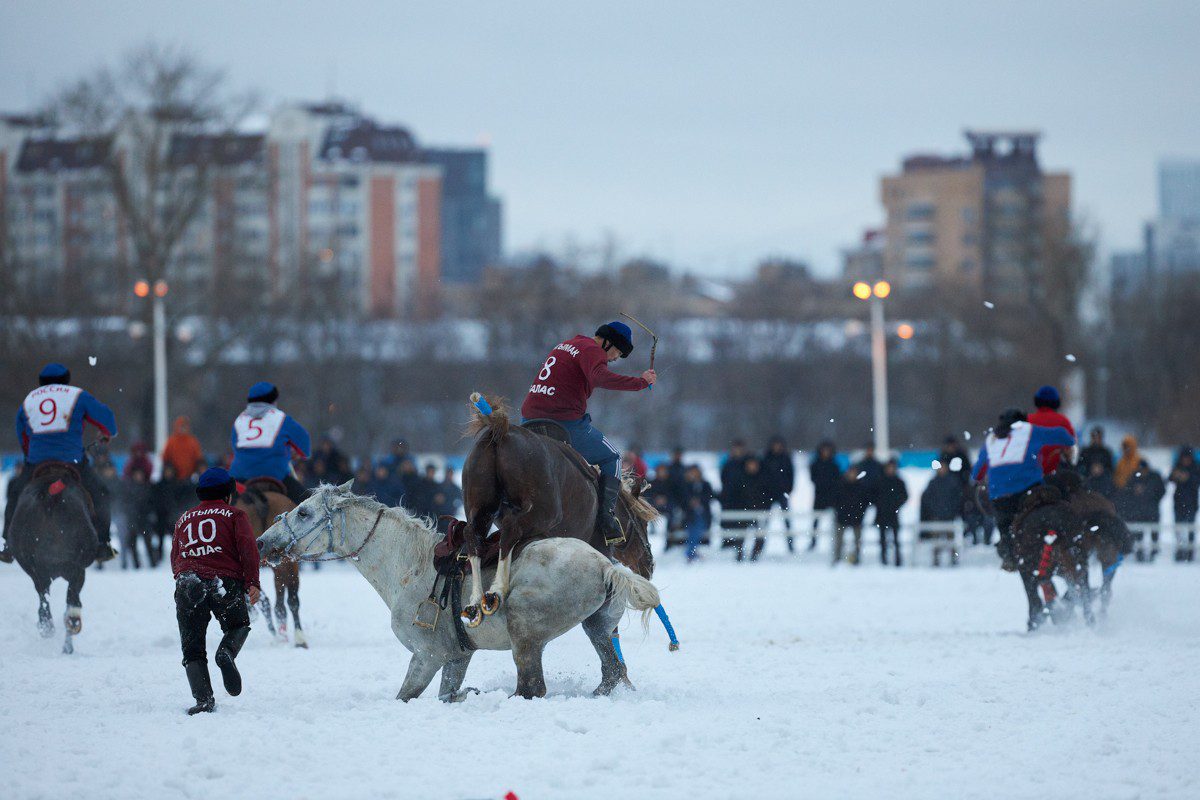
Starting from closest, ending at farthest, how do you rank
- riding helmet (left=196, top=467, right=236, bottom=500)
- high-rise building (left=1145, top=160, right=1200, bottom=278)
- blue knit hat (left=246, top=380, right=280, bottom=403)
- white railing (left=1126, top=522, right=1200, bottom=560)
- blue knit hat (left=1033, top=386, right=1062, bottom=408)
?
riding helmet (left=196, top=467, right=236, bottom=500) < blue knit hat (left=246, top=380, right=280, bottom=403) < blue knit hat (left=1033, top=386, right=1062, bottom=408) < white railing (left=1126, top=522, right=1200, bottom=560) < high-rise building (left=1145, top=160, right=1200, bottom=278)

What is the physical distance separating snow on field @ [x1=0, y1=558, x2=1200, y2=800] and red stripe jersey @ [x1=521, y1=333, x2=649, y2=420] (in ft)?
5.81

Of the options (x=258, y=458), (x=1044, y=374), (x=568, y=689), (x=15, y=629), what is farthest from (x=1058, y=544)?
(x=1044, y=374)

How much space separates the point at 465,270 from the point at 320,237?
59924 mm

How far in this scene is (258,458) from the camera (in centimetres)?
1366

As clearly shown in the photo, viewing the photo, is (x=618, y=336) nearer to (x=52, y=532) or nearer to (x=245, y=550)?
(x=245, y=550)

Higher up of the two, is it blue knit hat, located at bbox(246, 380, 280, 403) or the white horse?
blue knit hat, located at bbox(246, 380, 280, 403)

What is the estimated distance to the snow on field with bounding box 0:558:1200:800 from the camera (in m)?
7.44

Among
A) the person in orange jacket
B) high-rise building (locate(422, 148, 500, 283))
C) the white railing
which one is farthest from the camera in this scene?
high-rise building (locate(422, 148, 500, 283))

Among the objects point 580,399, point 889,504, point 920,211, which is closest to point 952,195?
point 920,211

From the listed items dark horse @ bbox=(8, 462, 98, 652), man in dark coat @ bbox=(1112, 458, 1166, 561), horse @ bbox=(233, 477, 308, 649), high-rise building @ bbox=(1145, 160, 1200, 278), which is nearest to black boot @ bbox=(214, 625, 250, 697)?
horse @ bbox=(233, 477, 308, 649)

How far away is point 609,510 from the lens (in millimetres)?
10227

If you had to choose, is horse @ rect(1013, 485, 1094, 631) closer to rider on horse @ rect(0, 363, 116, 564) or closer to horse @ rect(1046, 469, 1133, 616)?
horse @ rect(1046, 469, 1133, 616)

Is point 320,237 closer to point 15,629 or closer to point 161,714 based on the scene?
point 15,629

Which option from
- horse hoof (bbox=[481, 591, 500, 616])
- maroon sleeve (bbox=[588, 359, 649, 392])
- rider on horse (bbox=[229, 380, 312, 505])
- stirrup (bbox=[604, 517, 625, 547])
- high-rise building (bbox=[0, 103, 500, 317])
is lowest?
horse hoof (bbox=[481, 591, 500, 616])
